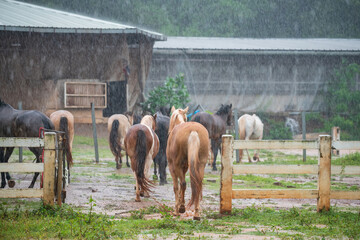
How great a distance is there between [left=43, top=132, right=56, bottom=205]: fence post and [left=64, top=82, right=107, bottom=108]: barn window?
13529mm

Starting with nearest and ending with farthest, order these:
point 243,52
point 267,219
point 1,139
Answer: point 267,219
point 1,139
point 243,52

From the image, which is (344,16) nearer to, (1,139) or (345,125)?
(345,125)

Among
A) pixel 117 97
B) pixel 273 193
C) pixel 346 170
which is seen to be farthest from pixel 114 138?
pixel 117 97

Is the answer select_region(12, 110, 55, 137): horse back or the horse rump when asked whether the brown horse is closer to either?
select_region(12, 110, 55, 137): horse back

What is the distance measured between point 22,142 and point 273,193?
3.76 meters

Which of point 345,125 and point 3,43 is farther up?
point 3,43

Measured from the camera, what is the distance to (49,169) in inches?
268

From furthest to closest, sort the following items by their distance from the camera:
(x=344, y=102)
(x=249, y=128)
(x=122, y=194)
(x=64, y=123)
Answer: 1. (x=344, y=102)
2. (x=249, y=128)
3. (x=64, y=123)
4. (x=122, y=194)

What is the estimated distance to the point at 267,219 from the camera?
21.4 ft

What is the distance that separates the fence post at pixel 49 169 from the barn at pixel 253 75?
2102 cm

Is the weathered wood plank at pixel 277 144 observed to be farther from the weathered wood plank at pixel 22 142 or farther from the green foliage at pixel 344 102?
the green foliage at pixel 344 102

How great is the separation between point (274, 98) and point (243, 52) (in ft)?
12.1

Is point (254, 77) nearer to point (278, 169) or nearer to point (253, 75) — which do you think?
point (253, 75)

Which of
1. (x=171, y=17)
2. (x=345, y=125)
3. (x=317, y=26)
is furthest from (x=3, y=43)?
(x=317, y=26)
